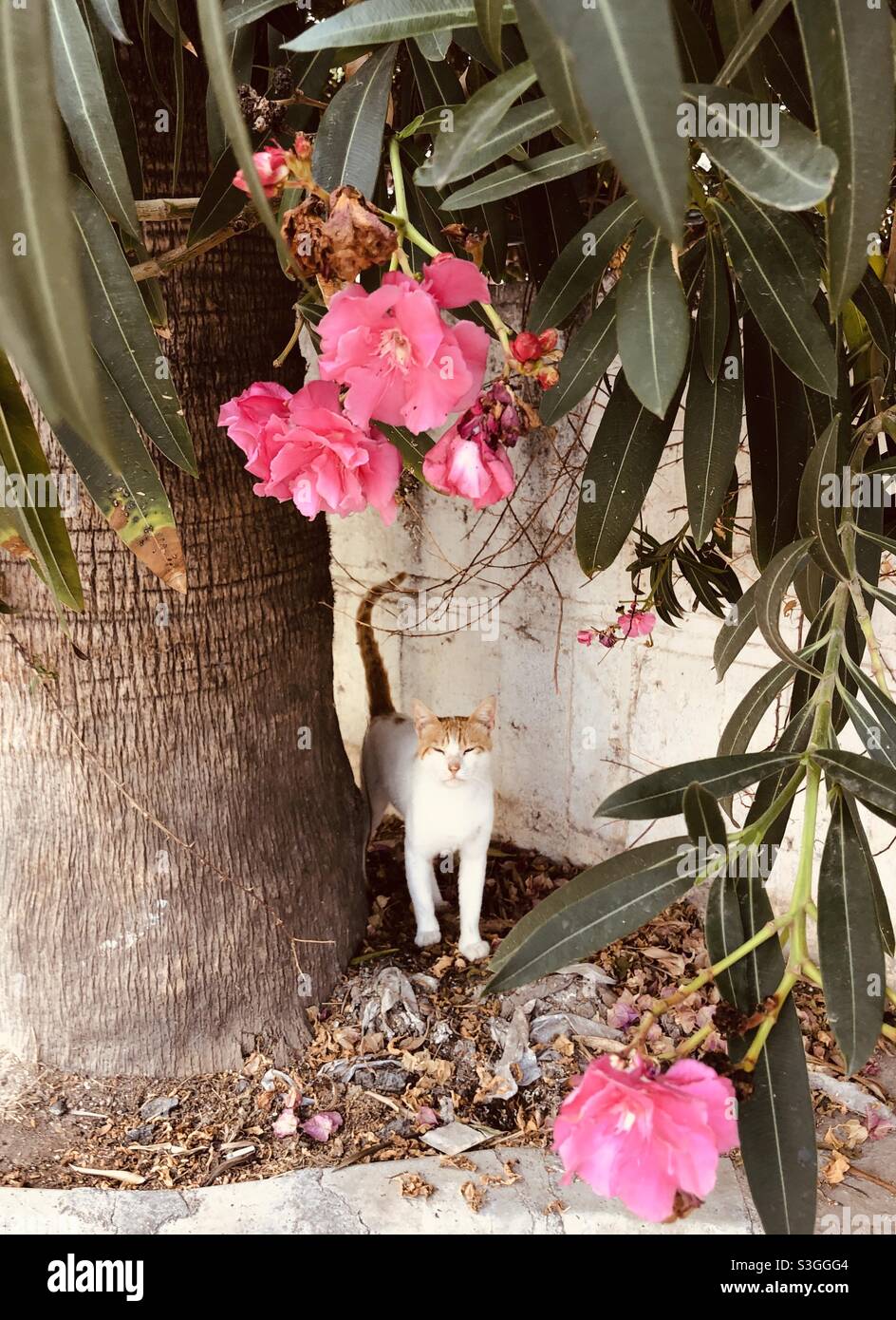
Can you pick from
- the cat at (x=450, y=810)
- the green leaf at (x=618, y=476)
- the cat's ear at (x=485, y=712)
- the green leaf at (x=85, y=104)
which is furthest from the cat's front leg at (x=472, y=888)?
the green leaf at (x=85, y=104)

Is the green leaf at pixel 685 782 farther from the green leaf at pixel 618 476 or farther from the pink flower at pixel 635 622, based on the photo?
the pink flower at pixel 635 622

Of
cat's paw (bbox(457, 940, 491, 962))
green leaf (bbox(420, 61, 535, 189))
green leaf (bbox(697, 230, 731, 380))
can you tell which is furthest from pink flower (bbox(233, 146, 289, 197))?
cat's paw (bbox(457, 940, 491, 962))

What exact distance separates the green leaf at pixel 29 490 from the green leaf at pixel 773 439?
73 centimetres

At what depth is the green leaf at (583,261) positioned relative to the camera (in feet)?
3.19

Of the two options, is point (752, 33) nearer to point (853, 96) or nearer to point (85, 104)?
point (853, 96)

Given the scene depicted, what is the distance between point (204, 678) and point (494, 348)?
3.66 ft

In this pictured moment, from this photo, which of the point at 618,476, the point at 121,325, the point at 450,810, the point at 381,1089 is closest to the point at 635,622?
the point at 450,810

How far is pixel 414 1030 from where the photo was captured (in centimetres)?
180

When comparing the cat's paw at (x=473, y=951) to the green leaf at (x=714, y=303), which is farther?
the cat's paw at (x=473, y=951)

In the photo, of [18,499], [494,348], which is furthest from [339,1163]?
[494,348]

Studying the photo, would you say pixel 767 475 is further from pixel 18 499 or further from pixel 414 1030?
pixel 414 1030

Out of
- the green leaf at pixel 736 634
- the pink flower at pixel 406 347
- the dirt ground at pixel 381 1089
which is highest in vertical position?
the pink flower at pixel 406 347

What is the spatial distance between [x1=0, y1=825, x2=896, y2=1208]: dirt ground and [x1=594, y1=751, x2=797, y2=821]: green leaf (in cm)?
78

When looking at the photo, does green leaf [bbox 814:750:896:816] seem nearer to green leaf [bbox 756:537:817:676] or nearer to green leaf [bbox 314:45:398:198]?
green leaf [bbox 756:537:817:676]
